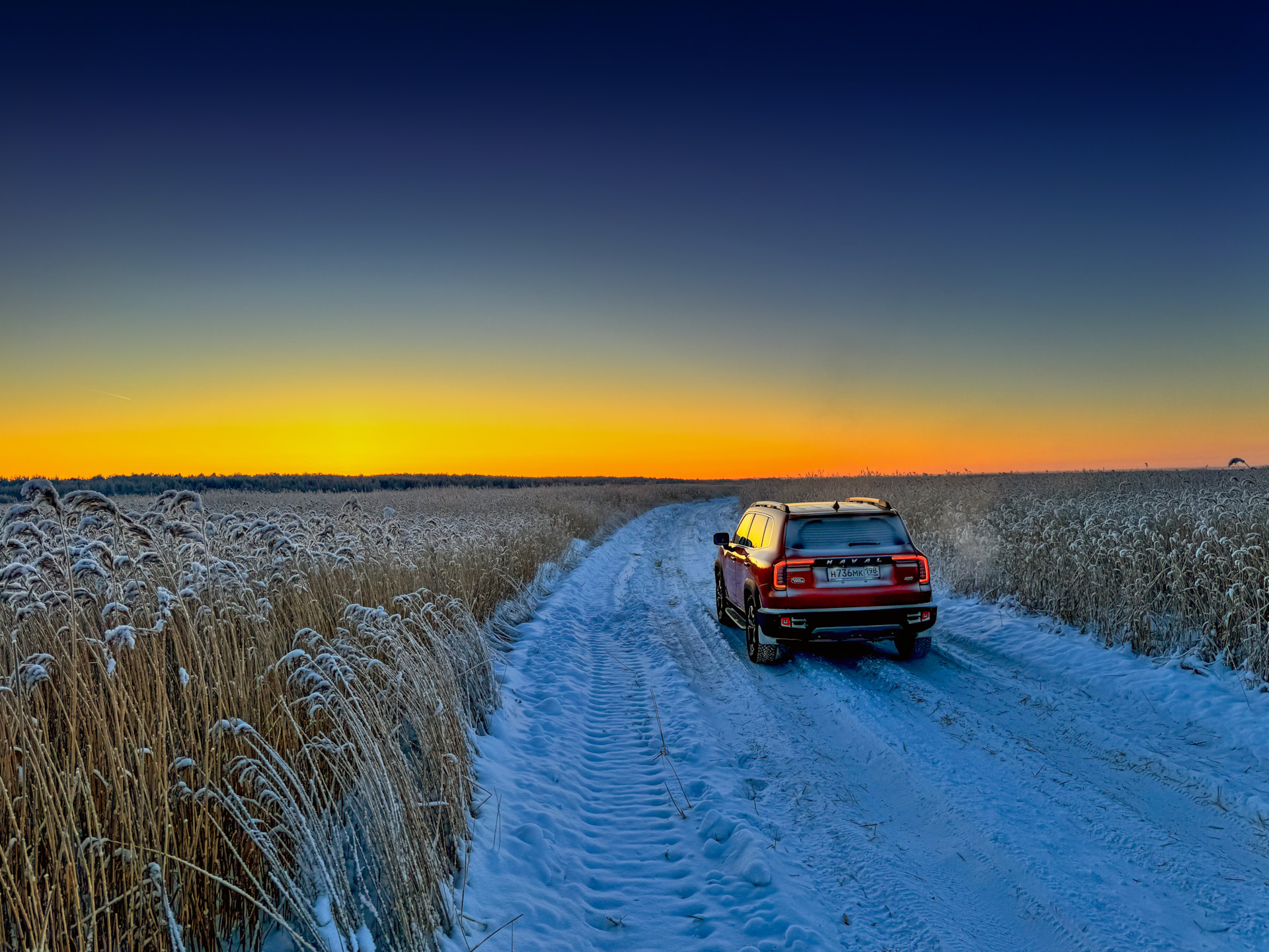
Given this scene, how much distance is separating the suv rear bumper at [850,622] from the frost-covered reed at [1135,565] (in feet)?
8.87

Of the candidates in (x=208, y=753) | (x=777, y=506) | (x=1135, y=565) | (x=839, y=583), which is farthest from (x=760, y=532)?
(x=208, y=753)

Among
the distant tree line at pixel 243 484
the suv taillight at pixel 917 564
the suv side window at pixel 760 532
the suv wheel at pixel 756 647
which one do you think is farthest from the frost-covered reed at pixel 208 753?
the distant tree line at pixel 243 484

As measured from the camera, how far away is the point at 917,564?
8.11 meters

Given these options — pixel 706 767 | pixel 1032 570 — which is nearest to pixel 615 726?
pixel 706 767

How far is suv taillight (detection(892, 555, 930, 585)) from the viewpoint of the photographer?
26.5 feet

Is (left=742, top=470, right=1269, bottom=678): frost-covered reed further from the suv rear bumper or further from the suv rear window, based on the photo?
the suv rear window

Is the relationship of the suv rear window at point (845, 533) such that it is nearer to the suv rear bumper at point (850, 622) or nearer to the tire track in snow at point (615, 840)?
the suv rear bumper at point (850, 622)

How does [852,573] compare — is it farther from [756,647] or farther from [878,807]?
[878,807]

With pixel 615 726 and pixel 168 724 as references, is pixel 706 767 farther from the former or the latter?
pixel 168 724

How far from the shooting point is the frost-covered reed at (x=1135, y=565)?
7.64 metres

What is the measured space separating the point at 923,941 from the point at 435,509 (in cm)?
2745

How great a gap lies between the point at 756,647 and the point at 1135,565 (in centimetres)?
521

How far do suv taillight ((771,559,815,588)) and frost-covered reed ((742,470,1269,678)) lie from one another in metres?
4.02

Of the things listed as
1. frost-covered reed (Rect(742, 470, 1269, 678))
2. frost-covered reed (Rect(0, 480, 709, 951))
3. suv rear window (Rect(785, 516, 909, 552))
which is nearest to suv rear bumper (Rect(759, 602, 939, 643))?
suv rear window (Rect(785, 516, 909, 552))
